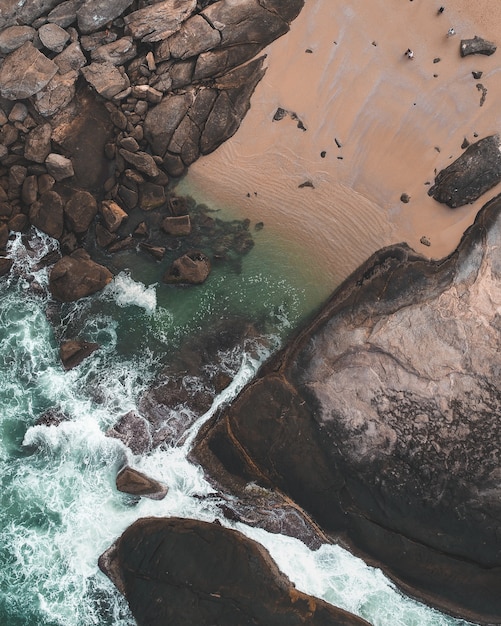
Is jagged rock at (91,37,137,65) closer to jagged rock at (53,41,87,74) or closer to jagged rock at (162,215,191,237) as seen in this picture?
jagged rock at (53,41,87,74)

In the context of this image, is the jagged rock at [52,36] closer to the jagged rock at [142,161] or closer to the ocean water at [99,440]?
the jagged rock at [142,161]

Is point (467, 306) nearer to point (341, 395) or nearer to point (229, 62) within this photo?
point (341, 395)

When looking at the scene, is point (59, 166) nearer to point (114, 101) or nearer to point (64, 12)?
point (114, 101)

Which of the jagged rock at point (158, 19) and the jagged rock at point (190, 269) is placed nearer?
the jagged rock at point (158, 19)

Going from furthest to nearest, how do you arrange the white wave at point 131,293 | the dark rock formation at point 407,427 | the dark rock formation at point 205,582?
the white wave at point 131,293
the dark rock formation at point 407,427
the dark rock formation at point 205,582

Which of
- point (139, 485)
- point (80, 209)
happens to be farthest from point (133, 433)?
point (80, 209)

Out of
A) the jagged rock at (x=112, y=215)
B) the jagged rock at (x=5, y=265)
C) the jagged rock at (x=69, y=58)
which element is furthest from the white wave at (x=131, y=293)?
the jagged rock at (x=69, y=58)
